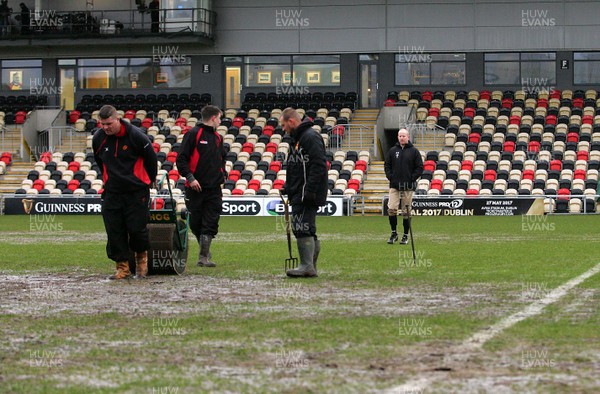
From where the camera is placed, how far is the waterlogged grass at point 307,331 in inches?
250

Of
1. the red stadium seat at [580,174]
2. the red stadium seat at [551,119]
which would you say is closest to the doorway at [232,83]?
the red stadium seat at [551,119]

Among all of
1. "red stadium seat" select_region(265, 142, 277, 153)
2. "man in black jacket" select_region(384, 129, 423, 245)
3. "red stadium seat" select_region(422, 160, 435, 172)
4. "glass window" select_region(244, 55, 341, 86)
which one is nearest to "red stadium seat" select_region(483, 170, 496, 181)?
"red stadium seat" select_region(422, 160, 435, 172)

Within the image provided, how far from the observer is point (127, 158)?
12547 millimetres

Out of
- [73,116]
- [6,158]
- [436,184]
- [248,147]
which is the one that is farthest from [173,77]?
[436,184]

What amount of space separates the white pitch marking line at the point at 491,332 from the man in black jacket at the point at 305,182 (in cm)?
304

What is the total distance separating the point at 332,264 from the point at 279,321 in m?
6.18

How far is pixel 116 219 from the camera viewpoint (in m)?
12.5

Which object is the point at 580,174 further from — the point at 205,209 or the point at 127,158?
the point at 127,158

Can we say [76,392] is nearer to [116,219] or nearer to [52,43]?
[116,219]

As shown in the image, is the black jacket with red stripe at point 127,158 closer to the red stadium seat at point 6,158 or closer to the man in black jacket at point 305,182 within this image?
the man in black jacket at point 305,182

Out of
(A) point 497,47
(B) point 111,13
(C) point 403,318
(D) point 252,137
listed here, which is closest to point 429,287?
(C) point 403,318

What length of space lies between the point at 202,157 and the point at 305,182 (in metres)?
2.49

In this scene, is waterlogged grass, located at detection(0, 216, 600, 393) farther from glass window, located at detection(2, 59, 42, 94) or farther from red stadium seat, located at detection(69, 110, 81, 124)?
glass window, located at detection(2, 59, 42, 94)

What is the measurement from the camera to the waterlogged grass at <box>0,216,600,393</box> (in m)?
6.35
